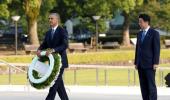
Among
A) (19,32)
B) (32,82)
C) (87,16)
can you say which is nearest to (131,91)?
(32,82)

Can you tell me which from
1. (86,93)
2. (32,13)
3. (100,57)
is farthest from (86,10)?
(86,93)

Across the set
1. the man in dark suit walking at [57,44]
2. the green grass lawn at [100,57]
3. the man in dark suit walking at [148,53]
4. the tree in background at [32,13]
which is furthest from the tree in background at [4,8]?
the man in dark suit walking at [148,53]

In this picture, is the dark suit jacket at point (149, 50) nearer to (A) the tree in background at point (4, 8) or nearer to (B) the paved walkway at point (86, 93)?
(B) the paved walkway at point (86, 93)

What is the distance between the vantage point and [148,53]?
1067 cm

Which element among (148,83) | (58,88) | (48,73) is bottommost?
(58,88)

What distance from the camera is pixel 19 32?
56.3m

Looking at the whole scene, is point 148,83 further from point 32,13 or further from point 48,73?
point 32,13

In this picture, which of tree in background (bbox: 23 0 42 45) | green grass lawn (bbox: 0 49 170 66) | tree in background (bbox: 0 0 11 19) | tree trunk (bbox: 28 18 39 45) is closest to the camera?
green grass lawn (bbox: 0 49 170 66)

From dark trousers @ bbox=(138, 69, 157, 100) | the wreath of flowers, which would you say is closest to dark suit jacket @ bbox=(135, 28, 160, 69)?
dark trousers @ bbox=(138, 69, 157, 100)

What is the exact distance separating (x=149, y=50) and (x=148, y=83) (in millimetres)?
589

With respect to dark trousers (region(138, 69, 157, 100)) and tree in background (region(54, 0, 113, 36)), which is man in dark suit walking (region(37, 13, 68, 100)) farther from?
tree in background (region(54, 0, 113, 36))

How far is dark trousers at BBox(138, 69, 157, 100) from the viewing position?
10.7 metres

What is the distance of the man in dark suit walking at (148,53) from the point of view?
34.9 ft

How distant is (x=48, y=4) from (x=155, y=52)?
99.6 ft
